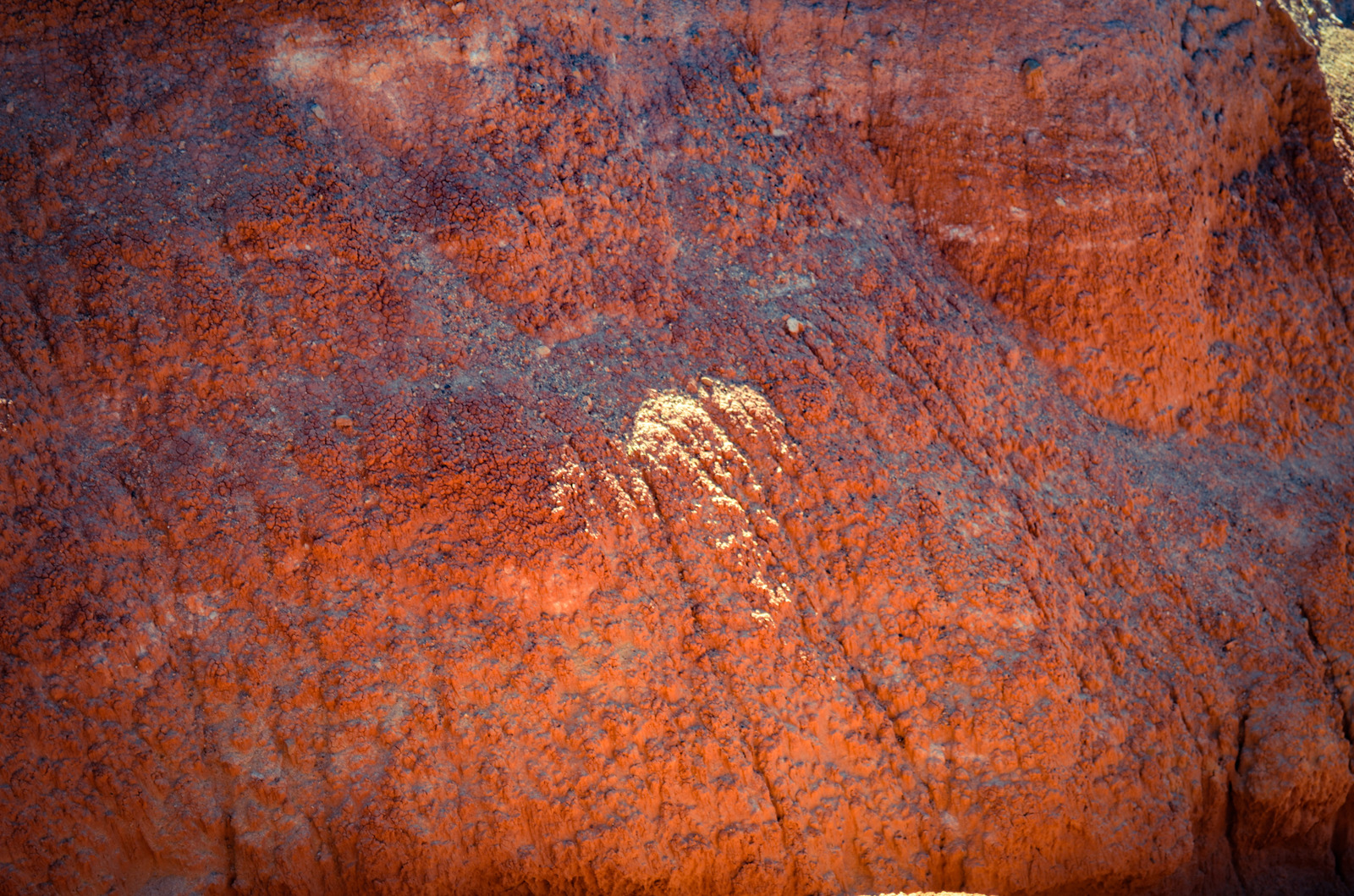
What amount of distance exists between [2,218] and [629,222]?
298 centimetres

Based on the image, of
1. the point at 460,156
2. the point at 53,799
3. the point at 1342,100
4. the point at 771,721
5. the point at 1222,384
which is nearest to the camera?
the point at 53,799

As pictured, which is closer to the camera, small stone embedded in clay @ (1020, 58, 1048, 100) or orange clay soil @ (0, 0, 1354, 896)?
orange clay soil @ (0, 0, 1354, 896)

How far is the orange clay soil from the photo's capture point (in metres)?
4.71

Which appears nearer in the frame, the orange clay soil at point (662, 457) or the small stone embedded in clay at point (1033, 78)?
the orange clay soil at point (662, 457)

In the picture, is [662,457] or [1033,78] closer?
[662,457]

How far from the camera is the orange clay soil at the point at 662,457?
4707 mm

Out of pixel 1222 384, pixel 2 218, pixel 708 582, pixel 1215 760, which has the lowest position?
pixel 1215 760

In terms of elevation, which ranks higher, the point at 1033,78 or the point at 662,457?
the point at 1033,78

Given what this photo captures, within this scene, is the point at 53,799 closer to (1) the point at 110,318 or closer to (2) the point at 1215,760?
(1) the point at 110,318

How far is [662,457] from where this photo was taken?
5.43 meters

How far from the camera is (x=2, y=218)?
16.9ft

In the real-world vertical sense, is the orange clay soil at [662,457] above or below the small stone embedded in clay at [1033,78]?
below

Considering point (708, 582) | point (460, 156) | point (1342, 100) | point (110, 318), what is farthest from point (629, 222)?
point (1342, 100)

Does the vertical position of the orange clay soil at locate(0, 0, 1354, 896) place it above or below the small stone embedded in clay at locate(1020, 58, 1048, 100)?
below
